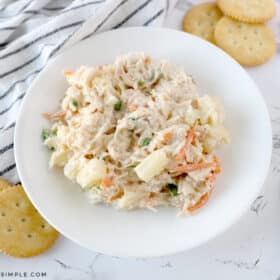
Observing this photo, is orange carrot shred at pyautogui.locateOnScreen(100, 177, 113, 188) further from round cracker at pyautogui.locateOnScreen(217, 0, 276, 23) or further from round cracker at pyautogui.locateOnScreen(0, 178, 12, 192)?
round cracker at pyautogui.locateOnScreen(217, 0, 276, 23)

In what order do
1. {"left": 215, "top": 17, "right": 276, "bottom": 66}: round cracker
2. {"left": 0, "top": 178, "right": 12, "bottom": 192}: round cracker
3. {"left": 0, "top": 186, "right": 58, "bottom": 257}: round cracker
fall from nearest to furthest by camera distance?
1. {"left": 0, "top": 186, "right": 58, "bottom": 257}: round cracker
2. {"left": 0, "top": 178, "right": 12, "bottom": 192}: round cracker
3. {"left": 215, "top": 17, "right": 276, "bottom": 66}: round cracker

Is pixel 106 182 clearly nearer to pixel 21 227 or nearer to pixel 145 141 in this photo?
pixel 145 141

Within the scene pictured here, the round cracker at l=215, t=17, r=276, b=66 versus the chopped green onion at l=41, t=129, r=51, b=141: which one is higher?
the chopped green onion at l=41, t=129, r=51, b=141

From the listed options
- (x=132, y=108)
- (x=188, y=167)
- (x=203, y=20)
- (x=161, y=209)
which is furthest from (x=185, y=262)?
(x=203, y=20)

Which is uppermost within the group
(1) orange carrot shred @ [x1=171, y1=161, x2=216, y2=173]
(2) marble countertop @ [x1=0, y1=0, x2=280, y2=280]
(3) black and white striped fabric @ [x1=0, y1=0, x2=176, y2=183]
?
(3) black and white striped fabric @ [x1=0, y1=0, x2=176, y2=183]

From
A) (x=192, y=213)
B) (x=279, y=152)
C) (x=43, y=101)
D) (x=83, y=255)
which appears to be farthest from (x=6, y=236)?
(x=279, y=152)

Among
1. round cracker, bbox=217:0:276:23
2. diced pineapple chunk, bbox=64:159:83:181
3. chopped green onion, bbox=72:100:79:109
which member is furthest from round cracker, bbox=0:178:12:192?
round cracker, bbox=217:0:276:23

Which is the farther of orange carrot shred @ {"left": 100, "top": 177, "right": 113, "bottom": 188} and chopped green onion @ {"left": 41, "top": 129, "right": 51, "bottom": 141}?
chopped green onion @ {"left": 41, "top": 129, "right": 51, "bottom": 141}
